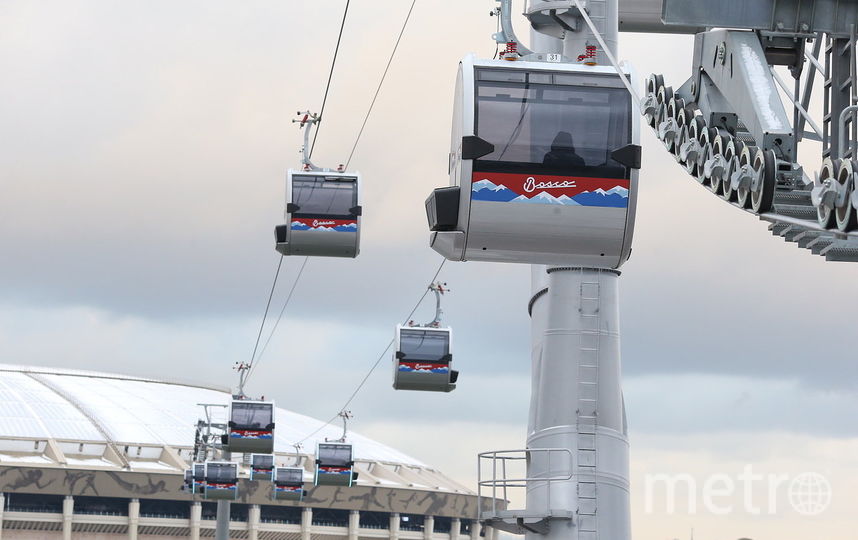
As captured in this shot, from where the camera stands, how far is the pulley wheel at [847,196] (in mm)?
13922

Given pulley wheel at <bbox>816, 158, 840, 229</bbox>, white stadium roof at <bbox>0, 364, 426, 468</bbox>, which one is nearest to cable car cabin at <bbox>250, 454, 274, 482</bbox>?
white stadium roof at <bbox>0, 364, 426, 468</bbox>

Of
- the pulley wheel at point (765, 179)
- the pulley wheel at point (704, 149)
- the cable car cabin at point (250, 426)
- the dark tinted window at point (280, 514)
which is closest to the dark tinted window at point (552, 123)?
the pulley wheel at point (765, 179)

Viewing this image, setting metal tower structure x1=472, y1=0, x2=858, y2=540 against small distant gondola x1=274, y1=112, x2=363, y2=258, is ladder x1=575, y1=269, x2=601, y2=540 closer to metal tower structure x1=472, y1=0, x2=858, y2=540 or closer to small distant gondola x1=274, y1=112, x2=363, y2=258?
metal tower structure x1=472, y1=0, x2=858, y2=540

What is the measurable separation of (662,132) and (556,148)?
7.80 metres

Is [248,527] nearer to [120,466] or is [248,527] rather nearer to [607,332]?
[120,466]

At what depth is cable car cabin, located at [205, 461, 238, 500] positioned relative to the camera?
6894 cm

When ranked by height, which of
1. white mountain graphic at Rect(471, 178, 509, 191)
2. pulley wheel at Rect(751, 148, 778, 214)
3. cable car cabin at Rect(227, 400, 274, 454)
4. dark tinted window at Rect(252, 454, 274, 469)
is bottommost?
dark tinted window at Rect(252, 454, 274, 469)

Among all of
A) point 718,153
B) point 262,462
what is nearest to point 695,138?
point 718,153

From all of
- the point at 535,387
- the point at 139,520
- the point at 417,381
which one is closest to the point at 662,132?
the point at 535,387

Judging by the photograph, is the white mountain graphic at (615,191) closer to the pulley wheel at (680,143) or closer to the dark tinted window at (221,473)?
the pulley wheel at (680,143)

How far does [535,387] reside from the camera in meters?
25.9

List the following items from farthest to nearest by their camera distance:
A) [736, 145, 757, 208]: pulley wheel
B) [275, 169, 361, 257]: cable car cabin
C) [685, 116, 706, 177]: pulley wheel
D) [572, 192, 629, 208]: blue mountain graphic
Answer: [275, 169, 361, 257]: cable car cabin, [685, 116, 706, 177]: pulley wheel, [736, 145, 757, 208]: pulley wheel, [572, 192, 629, 208]: blue mountain graphic

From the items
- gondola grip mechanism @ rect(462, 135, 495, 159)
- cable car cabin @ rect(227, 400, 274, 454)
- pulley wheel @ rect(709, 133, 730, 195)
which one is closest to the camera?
gondola grip mechanism @ rect(462, 135, 495, 159)

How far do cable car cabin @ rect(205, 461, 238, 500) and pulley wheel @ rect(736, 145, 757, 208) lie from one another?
53079mm
